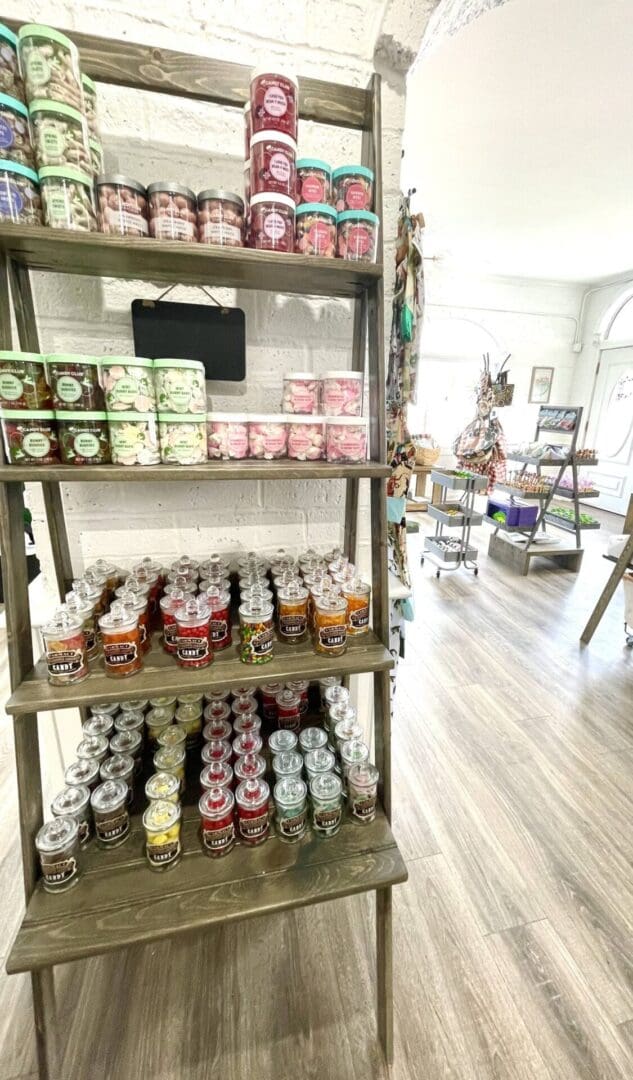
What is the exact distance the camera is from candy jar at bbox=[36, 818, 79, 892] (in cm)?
91

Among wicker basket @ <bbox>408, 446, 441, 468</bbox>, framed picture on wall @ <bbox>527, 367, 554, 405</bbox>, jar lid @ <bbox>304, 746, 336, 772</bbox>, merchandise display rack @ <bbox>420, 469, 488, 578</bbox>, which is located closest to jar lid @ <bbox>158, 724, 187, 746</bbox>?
jar lid @ <bbox>304, 746, 336, 772</bbox>

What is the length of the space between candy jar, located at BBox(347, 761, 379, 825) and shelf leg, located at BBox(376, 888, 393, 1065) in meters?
0.15

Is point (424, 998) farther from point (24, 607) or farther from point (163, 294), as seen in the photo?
point (163, 294)

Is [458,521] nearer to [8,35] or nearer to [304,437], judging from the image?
[304,437]

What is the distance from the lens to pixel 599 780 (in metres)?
1.83

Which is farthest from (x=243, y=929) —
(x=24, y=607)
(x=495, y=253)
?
(x=495, y=253)

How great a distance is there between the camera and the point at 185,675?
35.8 inches

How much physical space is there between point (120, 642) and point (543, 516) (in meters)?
4.03

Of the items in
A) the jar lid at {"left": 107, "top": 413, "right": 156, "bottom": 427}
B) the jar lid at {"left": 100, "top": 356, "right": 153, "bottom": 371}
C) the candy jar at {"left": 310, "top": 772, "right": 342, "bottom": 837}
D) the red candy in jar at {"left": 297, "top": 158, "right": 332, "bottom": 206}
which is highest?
the red candy in jar at {"left": 297, "top": 158, "right": 332, "bottom": 206}

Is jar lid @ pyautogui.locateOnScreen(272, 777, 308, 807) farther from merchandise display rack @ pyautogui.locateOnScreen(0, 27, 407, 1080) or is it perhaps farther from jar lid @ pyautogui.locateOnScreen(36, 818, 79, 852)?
jar lid @ pyautogui.locateOnScreen(36, 818, 79, 852)

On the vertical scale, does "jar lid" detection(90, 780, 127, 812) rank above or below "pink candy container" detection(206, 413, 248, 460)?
below

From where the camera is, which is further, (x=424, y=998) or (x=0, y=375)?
(x=424, y=998)

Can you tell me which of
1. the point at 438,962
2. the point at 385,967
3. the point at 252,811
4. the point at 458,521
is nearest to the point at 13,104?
the point at 252,811

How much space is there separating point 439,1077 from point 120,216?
188 centimetres
